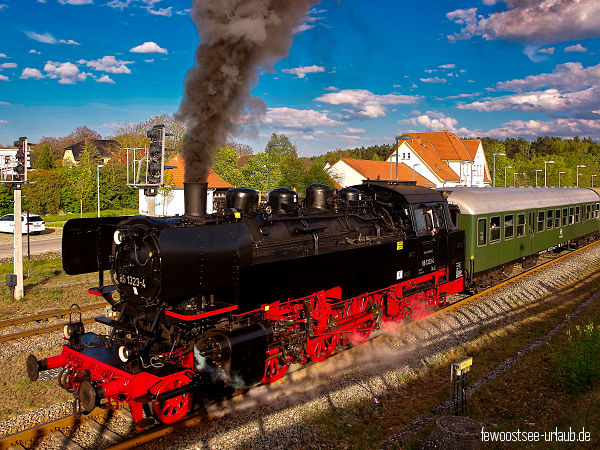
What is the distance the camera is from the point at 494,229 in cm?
1441

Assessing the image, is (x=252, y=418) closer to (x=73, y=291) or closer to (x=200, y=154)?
(x=200, y=154)

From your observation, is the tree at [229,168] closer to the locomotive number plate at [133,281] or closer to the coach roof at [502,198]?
the coach roof at [502,198]

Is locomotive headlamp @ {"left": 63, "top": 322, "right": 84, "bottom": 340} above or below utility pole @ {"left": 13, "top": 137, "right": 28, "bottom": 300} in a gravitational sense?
below

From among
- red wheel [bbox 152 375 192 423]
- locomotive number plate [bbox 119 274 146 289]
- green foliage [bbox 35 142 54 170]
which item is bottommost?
red wheel [bbox 152 375 192 423]

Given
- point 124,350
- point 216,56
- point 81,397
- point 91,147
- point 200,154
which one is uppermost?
point 91,147

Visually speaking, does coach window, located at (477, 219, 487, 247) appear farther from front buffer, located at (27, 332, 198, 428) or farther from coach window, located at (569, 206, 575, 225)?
coach window, located at (569, 206, 575, 225)

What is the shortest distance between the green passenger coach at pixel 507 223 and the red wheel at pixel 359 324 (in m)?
4.86

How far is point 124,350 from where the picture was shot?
20.1 feet

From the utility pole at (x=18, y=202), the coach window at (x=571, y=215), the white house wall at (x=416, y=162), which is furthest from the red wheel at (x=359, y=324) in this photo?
the white house wall at (x=416, y=162)

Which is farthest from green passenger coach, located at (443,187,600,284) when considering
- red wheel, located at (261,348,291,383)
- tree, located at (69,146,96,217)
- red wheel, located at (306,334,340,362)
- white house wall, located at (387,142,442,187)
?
tree, located at (69,146,96,217)

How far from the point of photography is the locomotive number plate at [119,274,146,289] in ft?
21.4

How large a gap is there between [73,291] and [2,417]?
8365 millimetres

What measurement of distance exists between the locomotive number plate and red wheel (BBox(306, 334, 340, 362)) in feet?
10.3

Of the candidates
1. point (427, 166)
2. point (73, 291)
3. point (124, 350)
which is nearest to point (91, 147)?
point (427, 166)
